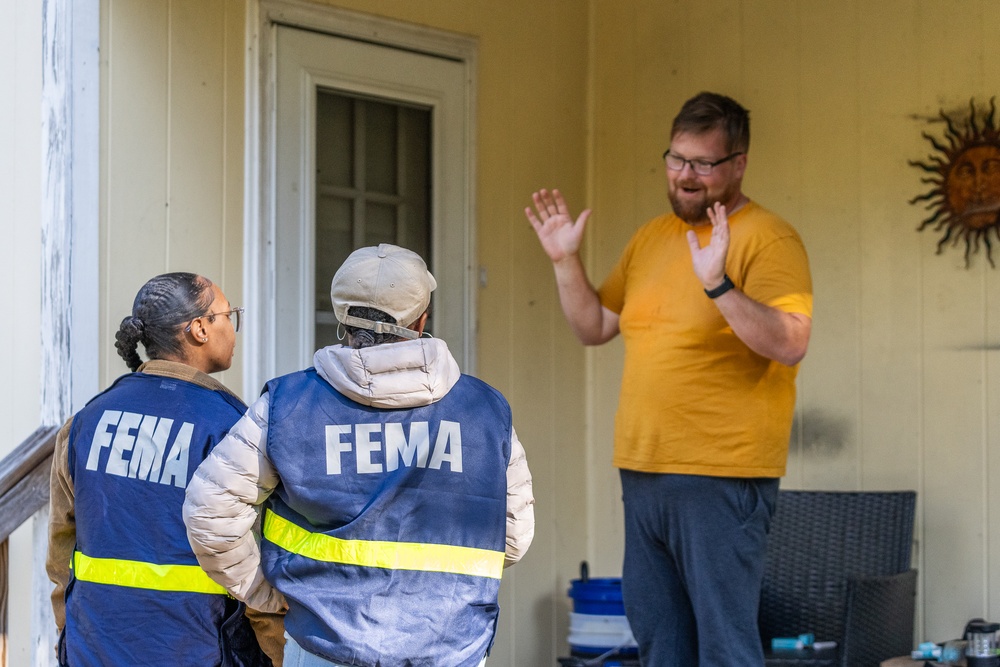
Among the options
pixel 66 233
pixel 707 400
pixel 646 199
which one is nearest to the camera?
pixel 707 400

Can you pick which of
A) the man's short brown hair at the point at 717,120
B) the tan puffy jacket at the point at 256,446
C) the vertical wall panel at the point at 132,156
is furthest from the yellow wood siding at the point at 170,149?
the tan puffy jacket at the point at 256,446

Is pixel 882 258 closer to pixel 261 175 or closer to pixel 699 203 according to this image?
pixel 699 203

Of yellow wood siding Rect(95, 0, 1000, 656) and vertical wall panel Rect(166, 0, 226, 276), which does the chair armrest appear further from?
vertical wall panel Rect(166, 0, 226, 276)

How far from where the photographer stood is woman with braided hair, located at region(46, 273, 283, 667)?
2365 millimetres

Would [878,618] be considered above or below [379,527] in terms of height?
below

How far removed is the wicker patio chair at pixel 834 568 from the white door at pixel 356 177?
129 cm

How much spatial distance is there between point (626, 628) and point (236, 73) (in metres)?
2.30

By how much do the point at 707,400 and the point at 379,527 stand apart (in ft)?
4.04

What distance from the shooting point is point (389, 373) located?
1.90 m

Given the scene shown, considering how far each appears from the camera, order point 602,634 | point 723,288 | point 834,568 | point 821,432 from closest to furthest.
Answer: point 723,288
point 834,568
point 821,432
point 602,634

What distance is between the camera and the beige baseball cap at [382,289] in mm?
1988

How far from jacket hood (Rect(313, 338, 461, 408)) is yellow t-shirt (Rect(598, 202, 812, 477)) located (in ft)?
3.51

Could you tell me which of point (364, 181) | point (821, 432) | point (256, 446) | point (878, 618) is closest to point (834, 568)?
point (878, 618)

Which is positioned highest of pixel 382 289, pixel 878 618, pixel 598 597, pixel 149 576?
pixel 382 289
